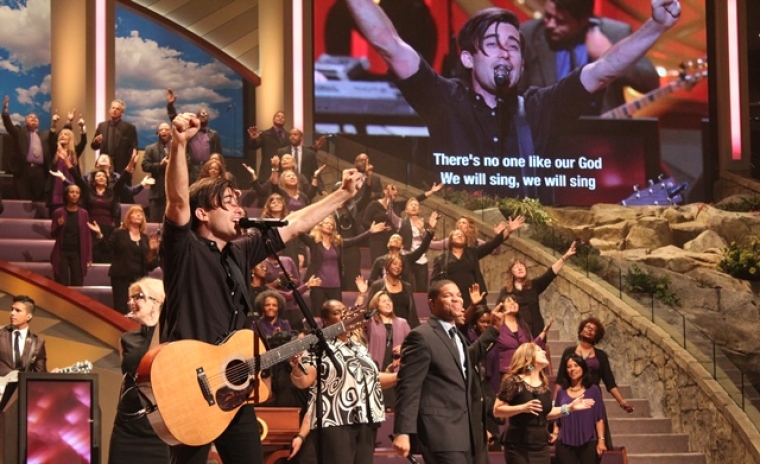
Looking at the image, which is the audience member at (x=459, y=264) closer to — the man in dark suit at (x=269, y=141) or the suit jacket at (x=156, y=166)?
the man in dark suit at (x=269, y=141)

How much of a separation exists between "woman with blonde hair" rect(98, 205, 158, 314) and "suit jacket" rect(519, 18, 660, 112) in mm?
10185

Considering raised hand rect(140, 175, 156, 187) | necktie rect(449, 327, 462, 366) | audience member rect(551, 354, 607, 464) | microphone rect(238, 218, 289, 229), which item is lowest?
audience member rect(551, 354, 607, 464)

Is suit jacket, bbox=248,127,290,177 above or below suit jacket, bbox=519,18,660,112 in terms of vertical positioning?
below

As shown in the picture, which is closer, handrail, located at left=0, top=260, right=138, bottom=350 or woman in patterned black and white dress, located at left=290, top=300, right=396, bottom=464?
woman in patterned black and white dress, located at left=290, top=300, right=396, bottom=464

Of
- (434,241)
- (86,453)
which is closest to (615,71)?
(434,241)

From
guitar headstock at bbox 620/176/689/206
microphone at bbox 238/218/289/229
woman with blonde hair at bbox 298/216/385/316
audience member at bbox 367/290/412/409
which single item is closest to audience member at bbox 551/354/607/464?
audience member at bbox 367/290/412/409

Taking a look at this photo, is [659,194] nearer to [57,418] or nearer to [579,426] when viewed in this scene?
[579,426]

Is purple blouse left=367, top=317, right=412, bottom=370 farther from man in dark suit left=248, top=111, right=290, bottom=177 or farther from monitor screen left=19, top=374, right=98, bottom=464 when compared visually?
man in dark suit left=248, top=111, right=290, bottom=177

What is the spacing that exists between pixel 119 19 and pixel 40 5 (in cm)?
246

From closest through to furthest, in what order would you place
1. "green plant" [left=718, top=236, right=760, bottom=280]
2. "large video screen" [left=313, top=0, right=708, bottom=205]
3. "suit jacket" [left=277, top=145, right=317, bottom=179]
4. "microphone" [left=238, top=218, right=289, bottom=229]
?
"microphone" [left=238, top=218, right=289, bottom=229]
"suit jacket" [left=277, top=145, right=317, bottom=179]
"green plant" [left=718, top=236, right=760, bottom=280]
"large video screen" [left=313, top=0, right=708, bottom=205]

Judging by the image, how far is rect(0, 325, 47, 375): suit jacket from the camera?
346 inches

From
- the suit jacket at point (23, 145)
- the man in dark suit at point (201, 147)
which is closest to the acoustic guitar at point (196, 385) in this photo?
the man in dark suit at point (201, 147)

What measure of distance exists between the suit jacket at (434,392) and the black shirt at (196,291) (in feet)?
7.09

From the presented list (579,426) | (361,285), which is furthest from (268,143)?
(579,426)
